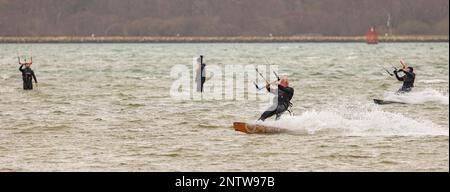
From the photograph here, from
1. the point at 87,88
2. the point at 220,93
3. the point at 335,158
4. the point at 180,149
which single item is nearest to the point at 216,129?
the point at 180,149

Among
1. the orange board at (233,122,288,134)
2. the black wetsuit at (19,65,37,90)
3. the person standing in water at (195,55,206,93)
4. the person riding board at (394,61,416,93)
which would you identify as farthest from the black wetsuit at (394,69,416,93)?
the black wetsuit at (19,65,37,90)

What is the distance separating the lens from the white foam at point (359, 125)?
31375 millimetres

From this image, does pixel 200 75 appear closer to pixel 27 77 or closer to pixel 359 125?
pixel 27 77

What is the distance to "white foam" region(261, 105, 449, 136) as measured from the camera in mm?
31375

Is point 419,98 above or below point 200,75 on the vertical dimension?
below

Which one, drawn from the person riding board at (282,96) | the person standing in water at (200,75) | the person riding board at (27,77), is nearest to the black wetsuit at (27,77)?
the person riding board at (27,77)

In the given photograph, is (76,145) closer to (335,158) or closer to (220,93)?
(335,158)

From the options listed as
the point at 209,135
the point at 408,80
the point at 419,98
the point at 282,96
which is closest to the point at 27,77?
the point at 419,98

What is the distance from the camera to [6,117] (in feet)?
126

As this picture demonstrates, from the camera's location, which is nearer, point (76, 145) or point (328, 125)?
point (76, 145)

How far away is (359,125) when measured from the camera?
3259cm

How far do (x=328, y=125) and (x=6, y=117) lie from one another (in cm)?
1261

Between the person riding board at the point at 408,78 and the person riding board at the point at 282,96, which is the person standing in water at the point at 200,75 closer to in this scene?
the person riding board at the point at 408,78

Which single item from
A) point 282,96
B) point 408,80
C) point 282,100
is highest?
point 282,96
